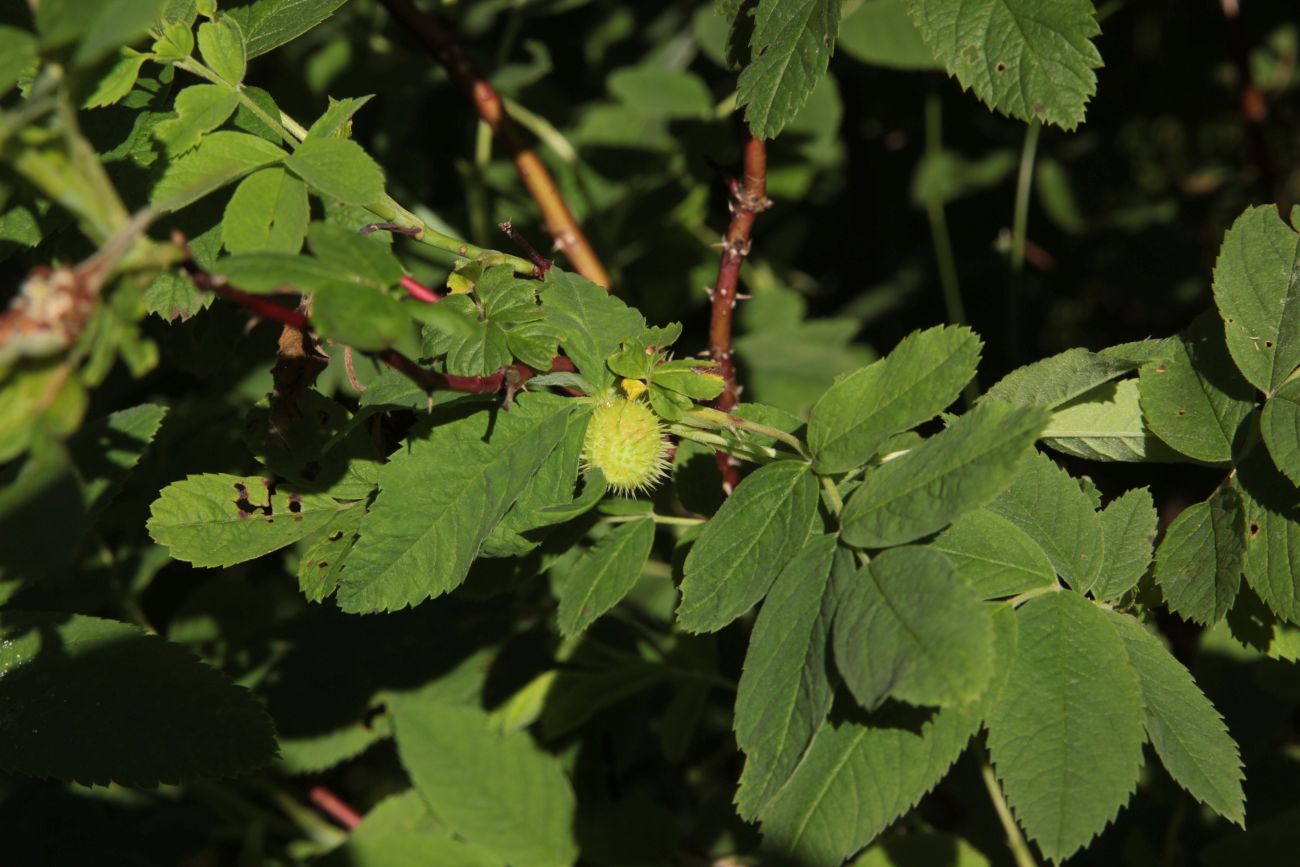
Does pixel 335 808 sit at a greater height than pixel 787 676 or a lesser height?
lesser

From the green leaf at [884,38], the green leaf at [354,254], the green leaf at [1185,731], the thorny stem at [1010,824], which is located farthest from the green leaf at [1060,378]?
the green leaf at [884,38]

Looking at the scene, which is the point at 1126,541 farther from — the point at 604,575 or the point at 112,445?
the point at 112,445

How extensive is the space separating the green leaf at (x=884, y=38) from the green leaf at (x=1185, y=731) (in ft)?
5.53

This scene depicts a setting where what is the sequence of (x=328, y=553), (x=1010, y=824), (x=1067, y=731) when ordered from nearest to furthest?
(x=1067, y=731) < (x=328, y=553) < (x=1010, y=824)

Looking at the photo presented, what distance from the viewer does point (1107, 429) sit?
1549 millimetres

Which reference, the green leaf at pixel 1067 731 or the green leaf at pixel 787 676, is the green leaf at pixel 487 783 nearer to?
the green leaf at pixel 787 676

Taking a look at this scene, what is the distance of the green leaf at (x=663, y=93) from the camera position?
273 cm

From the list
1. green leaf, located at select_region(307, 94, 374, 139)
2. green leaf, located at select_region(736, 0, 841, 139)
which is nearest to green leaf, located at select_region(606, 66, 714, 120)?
green leaf, located at select_region(736, 0, 841, 139)

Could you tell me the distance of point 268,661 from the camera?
2256 mm

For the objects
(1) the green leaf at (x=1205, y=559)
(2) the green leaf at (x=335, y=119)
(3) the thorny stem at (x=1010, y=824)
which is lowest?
(3) the thorny stem at (x=1010, y=824)

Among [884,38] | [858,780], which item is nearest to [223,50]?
[858,780]

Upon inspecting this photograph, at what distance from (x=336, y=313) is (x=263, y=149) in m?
0.46

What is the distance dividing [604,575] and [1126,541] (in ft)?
2.16

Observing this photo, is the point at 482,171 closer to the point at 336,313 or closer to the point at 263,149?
the point at 263,149
